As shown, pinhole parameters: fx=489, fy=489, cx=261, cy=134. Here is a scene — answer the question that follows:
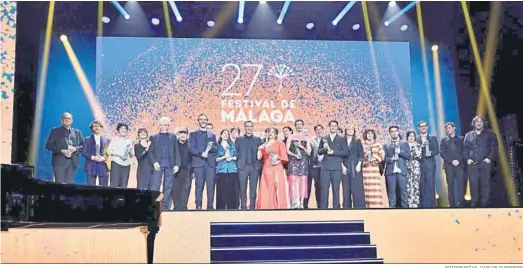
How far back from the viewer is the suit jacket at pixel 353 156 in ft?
18.4

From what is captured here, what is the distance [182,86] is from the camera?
5715 millimetres

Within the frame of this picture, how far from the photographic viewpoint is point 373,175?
5613 mm

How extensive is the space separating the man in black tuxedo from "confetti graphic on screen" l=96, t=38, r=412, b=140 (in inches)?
20.1

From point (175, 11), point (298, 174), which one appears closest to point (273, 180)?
point (298, 174)

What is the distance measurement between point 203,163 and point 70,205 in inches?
80.7

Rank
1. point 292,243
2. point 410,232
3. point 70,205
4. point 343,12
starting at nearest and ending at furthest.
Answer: point 70,205 < point 292,243 < point 410,232 < point 343,12

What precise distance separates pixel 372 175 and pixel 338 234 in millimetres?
1191

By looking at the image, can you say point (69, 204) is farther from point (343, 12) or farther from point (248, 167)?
point (343, 12)

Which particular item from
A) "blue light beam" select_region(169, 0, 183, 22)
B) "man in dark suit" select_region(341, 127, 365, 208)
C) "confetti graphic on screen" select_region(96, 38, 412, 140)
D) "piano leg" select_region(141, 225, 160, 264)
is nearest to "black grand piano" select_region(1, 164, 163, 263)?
"piano leg" select_region(141, 225, 160, 264)

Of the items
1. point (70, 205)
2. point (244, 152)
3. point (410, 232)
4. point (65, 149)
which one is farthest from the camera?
point (244, 152)

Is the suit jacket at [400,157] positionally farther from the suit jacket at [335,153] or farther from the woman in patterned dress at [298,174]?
the woman in patterned dress at [298,174]

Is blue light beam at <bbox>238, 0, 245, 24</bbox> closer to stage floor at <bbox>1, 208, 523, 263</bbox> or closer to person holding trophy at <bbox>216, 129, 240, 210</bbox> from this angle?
person holding trophy at <bbox>216, 129, 240, 210</bbox>

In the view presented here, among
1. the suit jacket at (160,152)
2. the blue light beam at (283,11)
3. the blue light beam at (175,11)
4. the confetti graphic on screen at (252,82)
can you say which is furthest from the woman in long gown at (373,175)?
the blue light beam at (175,11)
